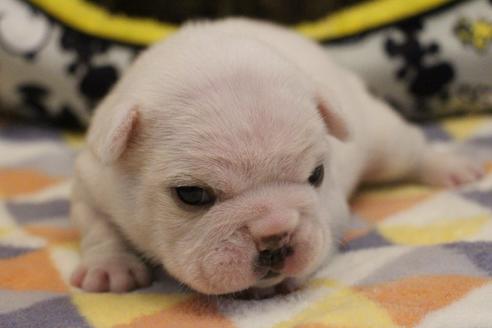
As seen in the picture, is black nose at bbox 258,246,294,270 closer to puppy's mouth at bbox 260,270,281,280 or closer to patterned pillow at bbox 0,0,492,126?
puppy's mouth at bbox 260,270,281,280

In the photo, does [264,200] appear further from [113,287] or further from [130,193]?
[113,287]

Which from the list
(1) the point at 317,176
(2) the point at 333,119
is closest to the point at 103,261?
(1) the point at 317,176

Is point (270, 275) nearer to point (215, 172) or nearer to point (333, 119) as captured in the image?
point (215, 172)

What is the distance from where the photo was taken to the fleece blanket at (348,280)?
1533mm

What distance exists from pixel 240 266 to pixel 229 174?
0.69ft

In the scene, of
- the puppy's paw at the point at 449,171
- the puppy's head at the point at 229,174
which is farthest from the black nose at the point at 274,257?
the puppy's paw at the point at 449,171

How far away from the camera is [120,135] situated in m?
1.65

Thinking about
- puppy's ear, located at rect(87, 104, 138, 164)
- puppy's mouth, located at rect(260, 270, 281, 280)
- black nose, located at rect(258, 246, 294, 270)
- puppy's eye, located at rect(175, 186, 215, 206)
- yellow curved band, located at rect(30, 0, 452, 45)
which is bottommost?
puppy's mouth, located at rect(260, 270, 281, 280)

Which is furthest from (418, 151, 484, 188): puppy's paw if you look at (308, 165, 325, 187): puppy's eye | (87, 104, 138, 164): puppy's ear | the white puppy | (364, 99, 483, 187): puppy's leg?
(87, 104, 138, 164): puppy's ear

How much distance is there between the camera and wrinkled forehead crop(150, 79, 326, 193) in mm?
1538

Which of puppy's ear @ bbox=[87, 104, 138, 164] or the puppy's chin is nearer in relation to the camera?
the puppy's chin

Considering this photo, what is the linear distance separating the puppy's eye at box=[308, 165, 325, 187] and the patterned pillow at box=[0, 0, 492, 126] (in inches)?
56.3

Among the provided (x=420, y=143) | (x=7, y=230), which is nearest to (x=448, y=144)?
(x=420, y=143)

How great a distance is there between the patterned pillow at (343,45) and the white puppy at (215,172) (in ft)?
3.73
